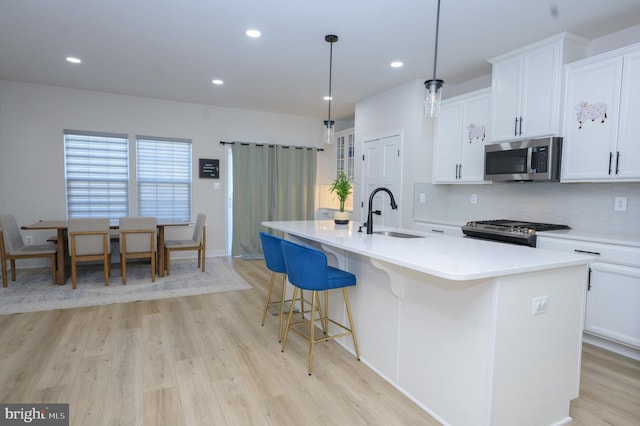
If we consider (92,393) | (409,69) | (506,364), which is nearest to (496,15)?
(409,69)

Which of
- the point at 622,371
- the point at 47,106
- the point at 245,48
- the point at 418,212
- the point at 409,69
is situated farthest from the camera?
the point at 47,106

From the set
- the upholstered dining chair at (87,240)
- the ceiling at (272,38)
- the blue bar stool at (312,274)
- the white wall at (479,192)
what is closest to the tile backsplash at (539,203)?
the white wall at (479,192)

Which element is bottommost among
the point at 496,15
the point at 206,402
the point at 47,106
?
the point at 206,402

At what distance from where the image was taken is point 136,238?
14.4 ft

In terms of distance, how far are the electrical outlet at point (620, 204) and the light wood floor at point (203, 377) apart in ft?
3.97

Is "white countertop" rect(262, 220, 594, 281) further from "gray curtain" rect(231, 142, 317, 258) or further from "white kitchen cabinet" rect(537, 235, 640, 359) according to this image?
"gray curtain" rect(231, 142, 317, 258)

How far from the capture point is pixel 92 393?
211cm

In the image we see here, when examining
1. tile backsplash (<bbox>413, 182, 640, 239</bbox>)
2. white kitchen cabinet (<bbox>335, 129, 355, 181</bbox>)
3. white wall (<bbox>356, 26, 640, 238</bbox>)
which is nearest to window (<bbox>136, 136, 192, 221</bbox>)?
white kitchen cabinet (<bbox>335, 129, 355, 181</bbox>)

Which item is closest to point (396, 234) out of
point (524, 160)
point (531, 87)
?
point (524, 160)

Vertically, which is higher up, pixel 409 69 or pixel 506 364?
pixel 409 69

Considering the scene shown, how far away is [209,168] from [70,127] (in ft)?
6.73

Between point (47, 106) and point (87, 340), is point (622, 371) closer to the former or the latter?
point (87, 340)

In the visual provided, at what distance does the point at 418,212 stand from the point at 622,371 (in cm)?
256

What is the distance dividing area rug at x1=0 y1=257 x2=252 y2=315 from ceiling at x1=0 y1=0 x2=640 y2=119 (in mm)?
2610
